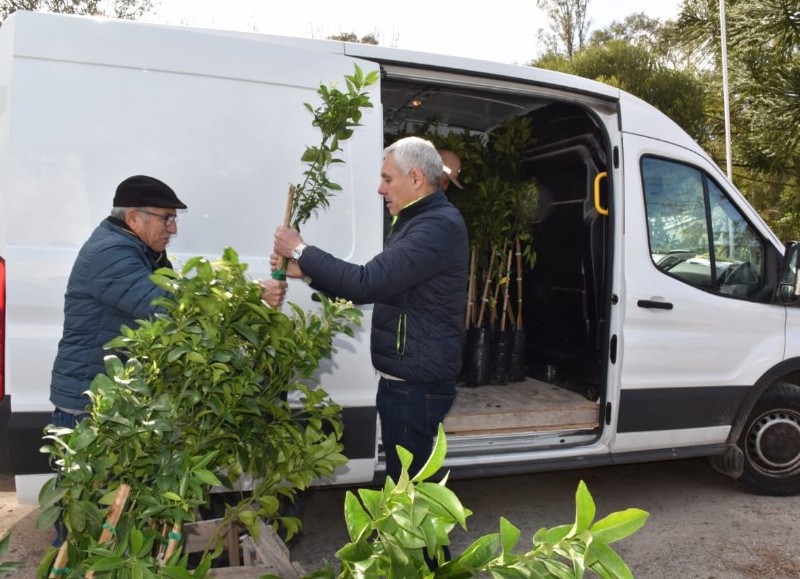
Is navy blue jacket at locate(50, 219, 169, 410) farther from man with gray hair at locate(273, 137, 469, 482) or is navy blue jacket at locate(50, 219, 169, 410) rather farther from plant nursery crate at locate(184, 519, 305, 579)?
man with gray hair at locate(273, 137, 469, 482)

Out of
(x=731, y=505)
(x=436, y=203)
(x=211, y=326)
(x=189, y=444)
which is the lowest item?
(x=731, y=505)

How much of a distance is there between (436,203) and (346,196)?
2.39 ft

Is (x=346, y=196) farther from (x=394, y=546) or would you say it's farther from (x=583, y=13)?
(x=583, y=13)

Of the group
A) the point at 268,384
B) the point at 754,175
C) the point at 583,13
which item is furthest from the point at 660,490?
the point at 583,13

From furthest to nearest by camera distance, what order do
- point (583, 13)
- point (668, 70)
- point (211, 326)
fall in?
point (583, 13)
point (668, 70)
point (211, 326)

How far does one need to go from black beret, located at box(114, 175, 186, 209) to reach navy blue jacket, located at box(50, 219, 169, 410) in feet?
0.36

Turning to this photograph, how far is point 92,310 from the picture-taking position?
8.86ft

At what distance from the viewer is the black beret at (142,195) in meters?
2.76

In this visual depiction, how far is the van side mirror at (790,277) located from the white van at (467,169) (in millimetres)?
11

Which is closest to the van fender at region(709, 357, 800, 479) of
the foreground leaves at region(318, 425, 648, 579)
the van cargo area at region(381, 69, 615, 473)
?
the van cargo area at region(381, 69, 615, 473)

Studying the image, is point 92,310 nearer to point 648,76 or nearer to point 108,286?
point 108,286

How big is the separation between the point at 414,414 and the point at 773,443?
3.08 metres

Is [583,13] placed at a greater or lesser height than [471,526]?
greater

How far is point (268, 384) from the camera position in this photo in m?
1.99
